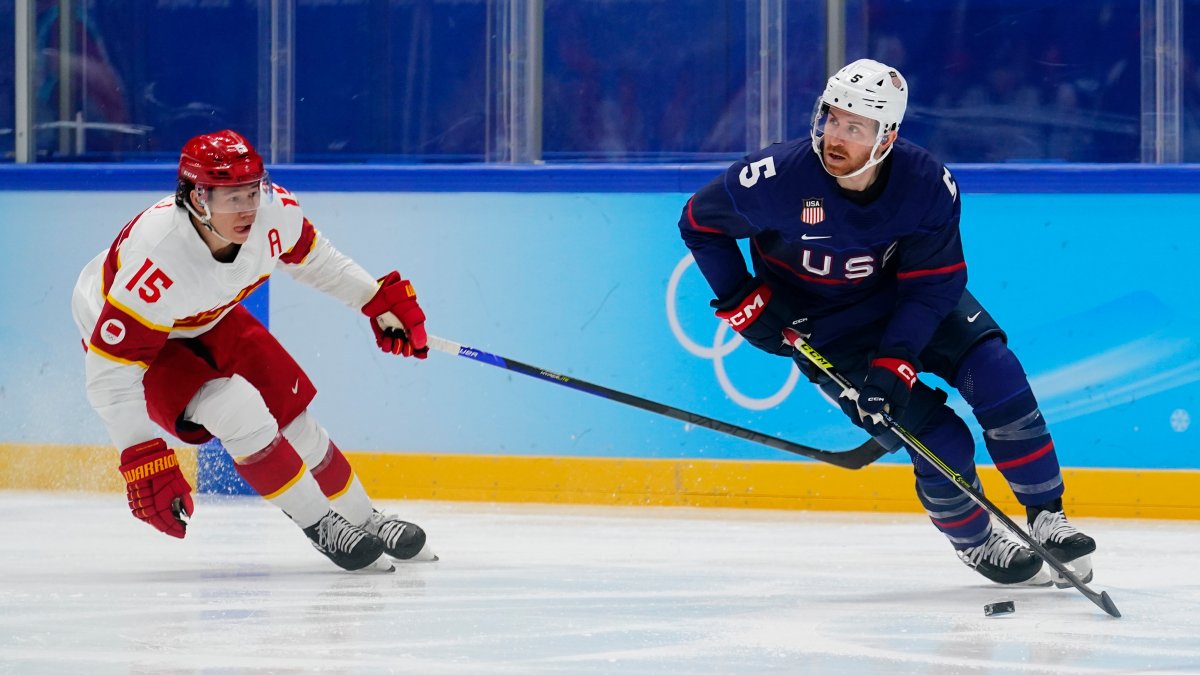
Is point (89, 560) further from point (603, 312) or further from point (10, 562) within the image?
point (603, 312)

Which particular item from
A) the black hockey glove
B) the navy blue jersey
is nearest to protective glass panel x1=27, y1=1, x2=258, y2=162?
the navy blue jersey

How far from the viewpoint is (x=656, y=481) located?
543cm

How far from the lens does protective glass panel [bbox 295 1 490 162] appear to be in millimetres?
5812

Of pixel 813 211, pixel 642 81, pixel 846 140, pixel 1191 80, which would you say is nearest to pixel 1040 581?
pixel 813 211

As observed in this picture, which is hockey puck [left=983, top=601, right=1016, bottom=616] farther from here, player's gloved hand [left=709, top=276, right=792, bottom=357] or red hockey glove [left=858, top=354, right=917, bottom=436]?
player's gloved hand [left=709, top=276, right=792, bottom=357]

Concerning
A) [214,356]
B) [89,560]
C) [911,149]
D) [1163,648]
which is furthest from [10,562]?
[1163,648]

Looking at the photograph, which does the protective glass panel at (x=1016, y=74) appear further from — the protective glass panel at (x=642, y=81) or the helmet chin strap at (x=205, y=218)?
the helmet chin strap at (x=205, y=218)

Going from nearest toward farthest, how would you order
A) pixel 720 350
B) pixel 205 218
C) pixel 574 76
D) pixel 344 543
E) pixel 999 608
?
pixel 999 608 < pixel 205 218 < pixel 344 543 < pixel 720 350 < pixel 574 76

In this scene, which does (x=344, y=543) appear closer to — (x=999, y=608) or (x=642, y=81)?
(x=999, y=608)

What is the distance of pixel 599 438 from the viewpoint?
547cm

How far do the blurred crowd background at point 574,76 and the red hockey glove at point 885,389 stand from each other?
6.92 feet

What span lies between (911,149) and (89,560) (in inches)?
81.6

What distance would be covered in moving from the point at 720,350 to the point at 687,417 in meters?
1.35

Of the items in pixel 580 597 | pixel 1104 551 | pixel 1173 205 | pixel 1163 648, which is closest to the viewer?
pixel 1163 648
